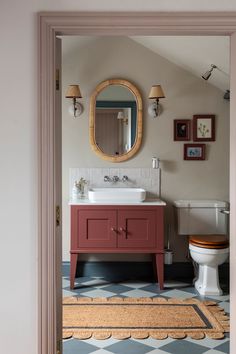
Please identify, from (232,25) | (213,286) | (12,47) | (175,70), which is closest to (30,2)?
(12,47)

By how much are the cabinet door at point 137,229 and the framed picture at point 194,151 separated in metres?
0.84

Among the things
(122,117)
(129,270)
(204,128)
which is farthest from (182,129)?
(129,270)

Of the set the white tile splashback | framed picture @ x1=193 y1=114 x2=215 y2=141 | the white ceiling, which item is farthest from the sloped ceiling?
the white tile splashback

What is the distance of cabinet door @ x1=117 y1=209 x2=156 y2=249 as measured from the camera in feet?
13.6

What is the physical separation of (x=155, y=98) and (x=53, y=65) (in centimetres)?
246

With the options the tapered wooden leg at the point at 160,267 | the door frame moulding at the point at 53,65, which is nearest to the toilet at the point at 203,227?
the tapered wooden leg at the point at 160,267

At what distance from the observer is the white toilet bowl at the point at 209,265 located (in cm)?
400

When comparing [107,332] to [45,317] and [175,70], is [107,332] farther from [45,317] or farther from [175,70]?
[175,70]

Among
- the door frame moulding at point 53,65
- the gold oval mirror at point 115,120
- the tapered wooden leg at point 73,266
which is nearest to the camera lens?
the door frame moulding at point 53,65

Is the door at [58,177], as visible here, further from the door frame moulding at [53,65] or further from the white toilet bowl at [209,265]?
the white toilet bowl at [209,265]

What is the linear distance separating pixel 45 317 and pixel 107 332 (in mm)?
1129

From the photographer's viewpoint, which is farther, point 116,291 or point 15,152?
point 116,291

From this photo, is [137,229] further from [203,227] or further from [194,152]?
[194,152]

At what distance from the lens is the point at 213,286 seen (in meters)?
4.10
